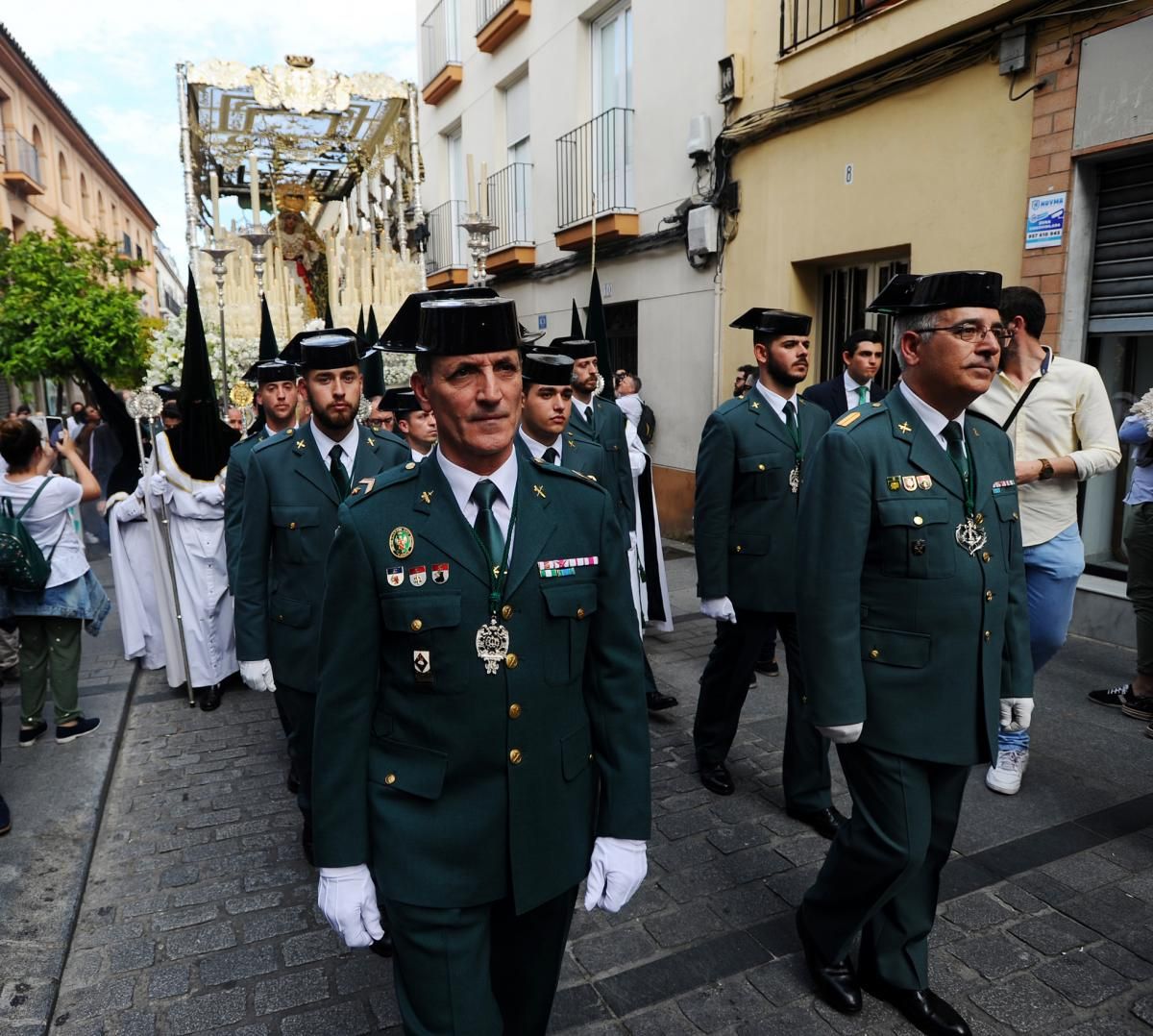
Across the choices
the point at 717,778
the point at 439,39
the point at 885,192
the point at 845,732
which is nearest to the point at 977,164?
the point at 885,192

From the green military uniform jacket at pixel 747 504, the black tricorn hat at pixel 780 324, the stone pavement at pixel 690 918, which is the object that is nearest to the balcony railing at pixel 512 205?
the black tricorn hat at pixel 780 324

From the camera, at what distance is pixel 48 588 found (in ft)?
16.3

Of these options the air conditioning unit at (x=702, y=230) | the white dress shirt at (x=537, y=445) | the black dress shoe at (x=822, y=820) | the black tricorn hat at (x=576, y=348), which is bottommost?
the black dress shoe at (x=822, y=820)

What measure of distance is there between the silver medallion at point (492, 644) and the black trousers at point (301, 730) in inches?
69.3

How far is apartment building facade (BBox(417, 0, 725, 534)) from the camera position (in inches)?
411

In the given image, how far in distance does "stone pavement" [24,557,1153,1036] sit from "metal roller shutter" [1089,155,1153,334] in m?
2.87

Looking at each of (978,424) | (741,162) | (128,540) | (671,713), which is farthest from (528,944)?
(741,162)

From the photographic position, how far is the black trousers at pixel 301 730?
3484 millimetres

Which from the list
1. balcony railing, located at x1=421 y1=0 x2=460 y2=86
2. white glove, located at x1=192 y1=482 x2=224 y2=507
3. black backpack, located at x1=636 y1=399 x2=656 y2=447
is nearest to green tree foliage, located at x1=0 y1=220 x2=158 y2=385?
balcony railing, located at x1=421 y1=0 x2=460 y2=86

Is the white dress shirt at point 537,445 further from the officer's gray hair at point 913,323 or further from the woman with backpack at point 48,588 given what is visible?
the woman with backpack at point 48,588

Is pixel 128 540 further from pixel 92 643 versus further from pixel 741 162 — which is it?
pixel 741 162

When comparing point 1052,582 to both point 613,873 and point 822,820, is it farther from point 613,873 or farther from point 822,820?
point 613,873

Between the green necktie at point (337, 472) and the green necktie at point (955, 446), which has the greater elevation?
the green necktie at point (955, 446)

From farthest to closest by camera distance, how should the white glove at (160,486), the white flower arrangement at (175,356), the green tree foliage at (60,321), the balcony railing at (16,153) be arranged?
the balcony railing at (16,153), the green tree foliage at (60,321), the white flower arrangement at (175,356), the white glove at (160,486)
